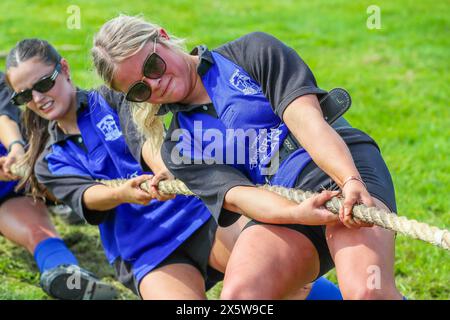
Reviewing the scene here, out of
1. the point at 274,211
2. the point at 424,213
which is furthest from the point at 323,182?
the point at 424,213

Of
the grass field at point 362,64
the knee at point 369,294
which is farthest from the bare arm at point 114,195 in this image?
the knee at point 369,294

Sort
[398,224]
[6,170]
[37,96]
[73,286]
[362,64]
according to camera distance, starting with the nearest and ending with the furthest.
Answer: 1. [398,224]
2. [37,96]
3. [73,286]
4. [6,170]
5. [362,64]

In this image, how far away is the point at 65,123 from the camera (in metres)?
3.70

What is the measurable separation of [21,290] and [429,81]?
12.7ft

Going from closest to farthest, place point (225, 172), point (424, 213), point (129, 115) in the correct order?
point (225, 172) < point (129, 115) < point (424, 213)

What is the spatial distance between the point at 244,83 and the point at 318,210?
62 centimetres

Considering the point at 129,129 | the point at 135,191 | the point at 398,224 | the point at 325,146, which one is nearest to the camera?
the point at 398,224

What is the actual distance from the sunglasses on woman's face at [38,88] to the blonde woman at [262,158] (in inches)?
29.8

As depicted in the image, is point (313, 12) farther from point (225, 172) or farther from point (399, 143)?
point (225, 172)

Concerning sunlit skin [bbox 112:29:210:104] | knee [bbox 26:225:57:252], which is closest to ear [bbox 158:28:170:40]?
sunlit skin [bbox 112:29:210:104]

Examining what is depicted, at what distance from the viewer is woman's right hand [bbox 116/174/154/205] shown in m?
3.19

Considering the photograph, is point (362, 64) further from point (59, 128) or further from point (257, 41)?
point (257, 41)

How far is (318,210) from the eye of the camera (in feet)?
7.93

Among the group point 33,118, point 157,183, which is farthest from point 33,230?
point 157,183
